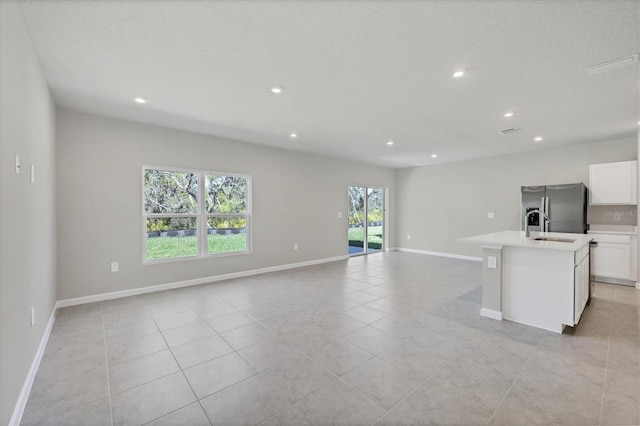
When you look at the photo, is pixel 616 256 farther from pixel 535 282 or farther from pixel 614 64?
pixel 614 64

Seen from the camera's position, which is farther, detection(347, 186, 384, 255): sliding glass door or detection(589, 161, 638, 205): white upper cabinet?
detection(347, 186, 384, 255): sliding glass door

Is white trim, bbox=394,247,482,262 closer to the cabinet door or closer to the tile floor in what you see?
the cabinet door

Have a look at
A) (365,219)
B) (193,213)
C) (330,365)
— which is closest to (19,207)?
(330,365)

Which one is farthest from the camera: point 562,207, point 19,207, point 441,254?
point 441,254

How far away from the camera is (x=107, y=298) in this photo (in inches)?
155

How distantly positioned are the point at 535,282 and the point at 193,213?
4859 mm

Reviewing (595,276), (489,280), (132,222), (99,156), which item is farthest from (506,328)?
(99,156)

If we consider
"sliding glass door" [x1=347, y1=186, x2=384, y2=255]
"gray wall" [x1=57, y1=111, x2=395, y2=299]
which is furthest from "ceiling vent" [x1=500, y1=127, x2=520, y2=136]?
"gray wall" [x1=57, y1=111, x2=395, y2=299]

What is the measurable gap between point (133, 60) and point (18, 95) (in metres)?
0.87

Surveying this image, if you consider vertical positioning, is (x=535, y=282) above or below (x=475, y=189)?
below

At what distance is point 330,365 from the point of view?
2.27 metres

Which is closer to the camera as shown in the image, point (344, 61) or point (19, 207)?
point (19, 207)

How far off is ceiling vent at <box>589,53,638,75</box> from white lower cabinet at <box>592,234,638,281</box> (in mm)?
3689

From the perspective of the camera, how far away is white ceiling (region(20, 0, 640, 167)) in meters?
1.85
